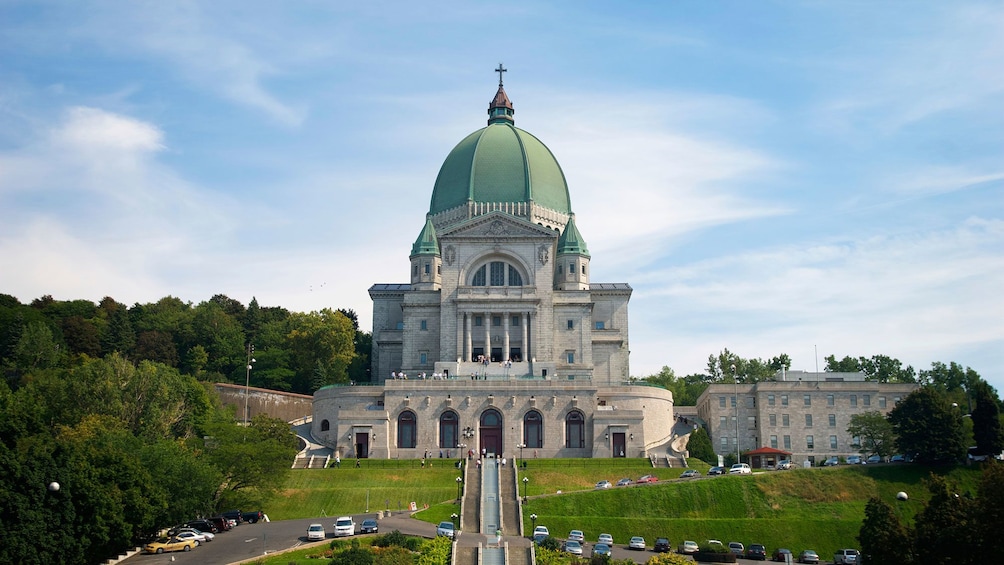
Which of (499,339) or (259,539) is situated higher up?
(499,339)

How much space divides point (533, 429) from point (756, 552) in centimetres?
2982

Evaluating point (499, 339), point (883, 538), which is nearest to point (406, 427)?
point (499, 339)

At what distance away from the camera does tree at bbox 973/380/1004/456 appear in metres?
82.6

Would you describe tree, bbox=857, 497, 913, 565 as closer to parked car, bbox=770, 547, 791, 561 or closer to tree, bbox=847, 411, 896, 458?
parked car, bbox=770, 547, 791, 561

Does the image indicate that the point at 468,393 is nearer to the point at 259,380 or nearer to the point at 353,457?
the point at 353,457

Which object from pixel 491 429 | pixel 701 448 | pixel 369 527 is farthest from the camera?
pixel 701 448

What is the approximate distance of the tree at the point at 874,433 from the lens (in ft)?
292

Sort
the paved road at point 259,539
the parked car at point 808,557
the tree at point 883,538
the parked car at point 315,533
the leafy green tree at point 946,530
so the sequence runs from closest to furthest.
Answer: the leafy green tree at point 946,530 < the tree at point 883,538 < the paved road at point 259,539 < the parked car at point 315,533 < the parked car at point 808,557

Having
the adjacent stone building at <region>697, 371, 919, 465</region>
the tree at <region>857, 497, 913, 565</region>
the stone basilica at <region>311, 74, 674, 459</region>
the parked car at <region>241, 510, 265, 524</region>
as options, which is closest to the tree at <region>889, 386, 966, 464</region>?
the adjacent stone building at <region>697, 371, 919, 465</region>

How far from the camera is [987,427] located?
83000 mm

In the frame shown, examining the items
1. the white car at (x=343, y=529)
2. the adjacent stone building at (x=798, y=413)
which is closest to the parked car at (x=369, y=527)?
the white car at (x=343, y=529)

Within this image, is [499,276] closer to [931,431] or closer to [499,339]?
[499,339]

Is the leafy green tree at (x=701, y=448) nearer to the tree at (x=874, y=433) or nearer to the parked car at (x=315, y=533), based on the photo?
the tree at (x=874, y=433)

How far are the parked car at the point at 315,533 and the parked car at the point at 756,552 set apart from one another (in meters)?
24.3
